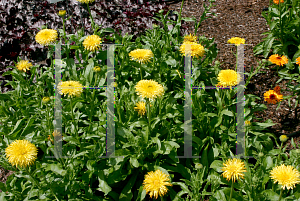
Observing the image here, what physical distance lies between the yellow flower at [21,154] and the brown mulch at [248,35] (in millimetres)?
1165

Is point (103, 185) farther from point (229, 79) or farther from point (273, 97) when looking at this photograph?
point (273, 97)

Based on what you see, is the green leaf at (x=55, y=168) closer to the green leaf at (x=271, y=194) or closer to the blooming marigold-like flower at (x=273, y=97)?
the green leaf at (x=271, y=194)

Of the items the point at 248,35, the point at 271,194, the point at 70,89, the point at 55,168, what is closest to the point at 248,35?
the point at 248,35

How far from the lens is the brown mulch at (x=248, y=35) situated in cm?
348

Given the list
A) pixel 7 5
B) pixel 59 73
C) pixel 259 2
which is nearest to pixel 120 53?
pixel 59 73

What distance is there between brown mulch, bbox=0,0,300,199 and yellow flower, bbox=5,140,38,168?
3.82ft

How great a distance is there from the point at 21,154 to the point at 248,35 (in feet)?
12.8

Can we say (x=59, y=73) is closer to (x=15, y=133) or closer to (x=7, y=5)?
(x=15, y=133)

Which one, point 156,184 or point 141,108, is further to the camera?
point 141,108

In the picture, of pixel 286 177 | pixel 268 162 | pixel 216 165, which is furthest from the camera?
pixel 216 165

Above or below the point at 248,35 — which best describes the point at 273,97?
below

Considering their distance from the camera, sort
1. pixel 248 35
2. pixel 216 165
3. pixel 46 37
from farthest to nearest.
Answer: pixel 248 35 → pixel 46 37 → pixel 216 165

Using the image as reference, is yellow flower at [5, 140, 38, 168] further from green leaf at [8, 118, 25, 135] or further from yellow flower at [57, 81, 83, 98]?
green leaf at [8, 118, 25, 135]

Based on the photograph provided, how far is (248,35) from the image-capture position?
15.1 feet
